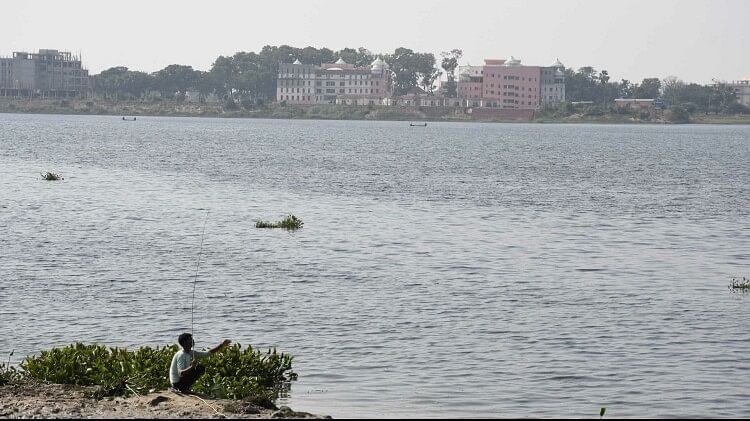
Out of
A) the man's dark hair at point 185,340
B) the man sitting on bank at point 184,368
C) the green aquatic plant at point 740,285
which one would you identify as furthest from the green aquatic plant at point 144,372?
the green aquatic plant at point 740,285

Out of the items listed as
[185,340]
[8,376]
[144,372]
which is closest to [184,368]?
[185,340]

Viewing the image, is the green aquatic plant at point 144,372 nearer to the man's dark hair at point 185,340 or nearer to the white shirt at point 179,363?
the white shirt at point 179,363

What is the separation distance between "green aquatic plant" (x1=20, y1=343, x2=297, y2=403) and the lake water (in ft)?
3.62

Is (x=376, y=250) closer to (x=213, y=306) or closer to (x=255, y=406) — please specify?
(x=213, y=306)

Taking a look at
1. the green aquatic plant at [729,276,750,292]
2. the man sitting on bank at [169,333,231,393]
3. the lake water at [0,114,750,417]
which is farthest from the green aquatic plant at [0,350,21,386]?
the green aquatic plant at [729,276,750,292]

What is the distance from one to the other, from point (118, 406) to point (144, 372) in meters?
2.08

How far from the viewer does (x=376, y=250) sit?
51156 millimetres

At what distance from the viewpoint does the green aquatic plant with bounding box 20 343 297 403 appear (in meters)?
23.3

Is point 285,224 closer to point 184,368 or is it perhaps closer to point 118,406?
point 184,368

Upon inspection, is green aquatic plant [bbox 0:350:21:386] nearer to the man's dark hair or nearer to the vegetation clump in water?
the man's dark hair

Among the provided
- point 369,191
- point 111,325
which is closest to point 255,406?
point 111,325

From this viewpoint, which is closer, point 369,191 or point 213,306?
point 213,306

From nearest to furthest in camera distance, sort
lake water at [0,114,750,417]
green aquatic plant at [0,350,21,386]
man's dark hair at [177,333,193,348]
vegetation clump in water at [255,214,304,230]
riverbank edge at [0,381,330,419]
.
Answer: riverbank edge at [0,381,330,419]
man's dark hair at [177,333,193,348]
green aquatic plant at [0,350,21,386]
lake water at [0,114,750,417]
vegetation clump in water at [255,214,304,230]

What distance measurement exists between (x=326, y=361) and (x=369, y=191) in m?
57.8
